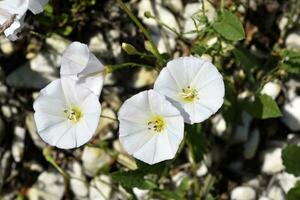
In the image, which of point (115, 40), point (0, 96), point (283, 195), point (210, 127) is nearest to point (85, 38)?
point (115, 40)

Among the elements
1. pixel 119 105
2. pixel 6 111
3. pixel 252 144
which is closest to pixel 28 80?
pixel 6 111

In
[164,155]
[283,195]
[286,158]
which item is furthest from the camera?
[283,195]

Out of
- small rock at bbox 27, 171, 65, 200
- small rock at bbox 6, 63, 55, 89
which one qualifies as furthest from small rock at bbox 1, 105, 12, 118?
small rock at bbox 27, 171, 65, 200

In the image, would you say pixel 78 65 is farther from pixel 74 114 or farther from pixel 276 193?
pixel 276 193

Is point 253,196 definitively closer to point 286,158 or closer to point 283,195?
point 283,195

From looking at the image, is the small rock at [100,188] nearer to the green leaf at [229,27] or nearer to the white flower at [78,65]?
the white flower at [78,65]

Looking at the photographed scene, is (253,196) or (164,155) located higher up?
(164,155)

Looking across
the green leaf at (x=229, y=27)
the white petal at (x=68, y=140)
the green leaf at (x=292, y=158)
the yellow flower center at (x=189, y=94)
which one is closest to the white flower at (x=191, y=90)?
the yellow flower center at (x=189, y=94)
